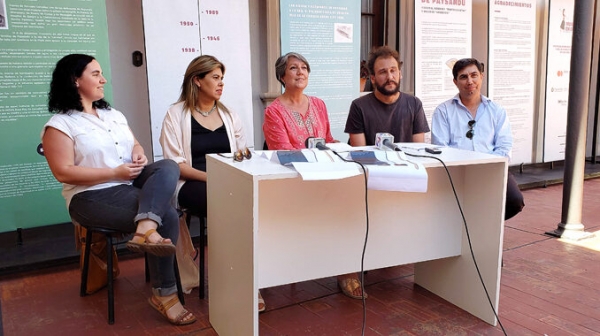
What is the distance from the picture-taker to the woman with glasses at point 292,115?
307 centimetres

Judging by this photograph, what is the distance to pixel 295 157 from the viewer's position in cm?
213

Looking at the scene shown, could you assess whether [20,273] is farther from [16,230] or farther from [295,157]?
[295,157]

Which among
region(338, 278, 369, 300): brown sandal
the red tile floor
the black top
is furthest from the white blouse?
region(338, 278, 369, 300): brown sandal

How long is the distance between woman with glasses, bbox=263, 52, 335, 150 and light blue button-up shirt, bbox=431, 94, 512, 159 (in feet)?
2.54

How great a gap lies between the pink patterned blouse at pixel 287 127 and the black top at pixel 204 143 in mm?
290

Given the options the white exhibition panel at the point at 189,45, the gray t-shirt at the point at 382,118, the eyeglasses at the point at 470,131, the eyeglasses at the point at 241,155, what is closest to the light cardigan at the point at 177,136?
the eyeglasses at the point at 241,155

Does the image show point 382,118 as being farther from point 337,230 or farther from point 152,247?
point 152,247

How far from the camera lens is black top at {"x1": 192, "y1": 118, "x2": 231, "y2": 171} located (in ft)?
9.48

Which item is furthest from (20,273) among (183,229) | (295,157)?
(295,157)

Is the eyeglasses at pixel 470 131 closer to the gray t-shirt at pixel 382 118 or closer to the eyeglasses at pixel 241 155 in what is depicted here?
the gray t-shirt at pixel 382 118

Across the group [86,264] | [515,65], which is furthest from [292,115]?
[515,65]

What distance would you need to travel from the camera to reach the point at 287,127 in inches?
121

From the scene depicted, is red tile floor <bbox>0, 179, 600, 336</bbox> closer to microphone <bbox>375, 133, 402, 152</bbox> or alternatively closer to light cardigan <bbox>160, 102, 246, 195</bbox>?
light cardigan <bbox>160, 102, 246, 195</bbox>

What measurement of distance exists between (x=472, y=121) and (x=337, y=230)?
1391 mm
